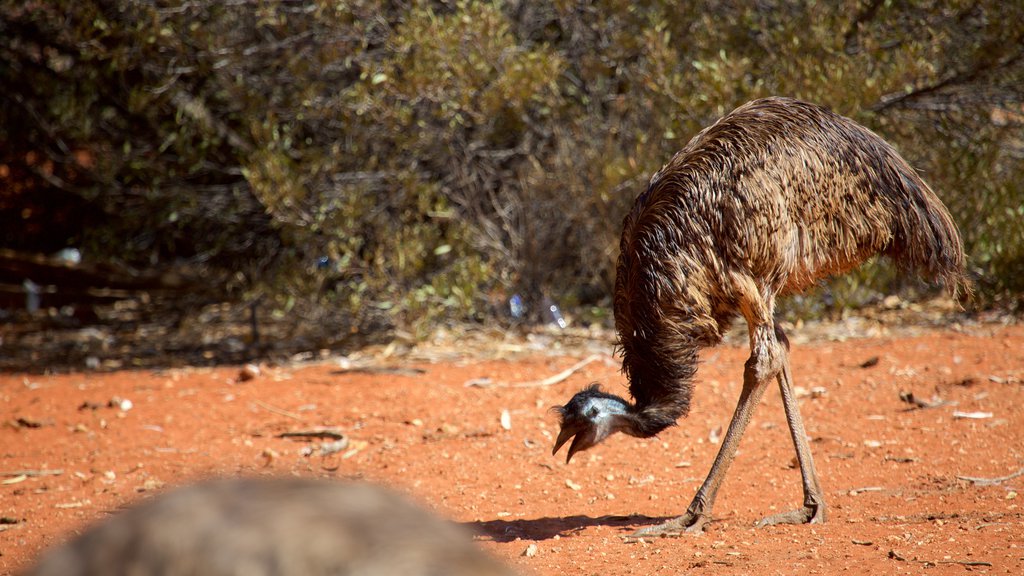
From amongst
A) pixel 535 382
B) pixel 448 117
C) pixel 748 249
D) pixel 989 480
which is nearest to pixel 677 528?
pixel 748 249

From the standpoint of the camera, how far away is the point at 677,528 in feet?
16.2

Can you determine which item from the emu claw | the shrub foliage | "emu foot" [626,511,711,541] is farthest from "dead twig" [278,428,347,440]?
the emu claw

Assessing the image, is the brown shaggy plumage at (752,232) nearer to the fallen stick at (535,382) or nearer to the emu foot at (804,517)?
the emu foot at (804,517)

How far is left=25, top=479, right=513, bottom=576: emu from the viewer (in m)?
1.83

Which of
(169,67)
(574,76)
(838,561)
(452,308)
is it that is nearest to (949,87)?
(574,76)

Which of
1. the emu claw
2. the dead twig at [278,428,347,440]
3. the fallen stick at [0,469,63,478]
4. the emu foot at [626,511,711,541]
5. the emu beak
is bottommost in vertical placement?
the fallen stick at [0,469,63,478]

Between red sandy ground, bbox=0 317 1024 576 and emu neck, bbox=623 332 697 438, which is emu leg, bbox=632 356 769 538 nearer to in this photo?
red sandy ground, bbox=0 317 1024 576

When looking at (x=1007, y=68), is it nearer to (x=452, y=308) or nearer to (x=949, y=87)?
(x=949, y=87)

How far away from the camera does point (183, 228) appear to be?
36.0 ft

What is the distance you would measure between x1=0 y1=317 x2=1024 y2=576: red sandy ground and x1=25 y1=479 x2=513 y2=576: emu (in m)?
2.02

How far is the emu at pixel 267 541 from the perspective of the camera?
183 cm

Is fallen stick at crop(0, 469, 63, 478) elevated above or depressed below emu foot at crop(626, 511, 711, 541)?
below

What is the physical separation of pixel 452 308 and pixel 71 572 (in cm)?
771

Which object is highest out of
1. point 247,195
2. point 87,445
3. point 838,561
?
point 247,195
